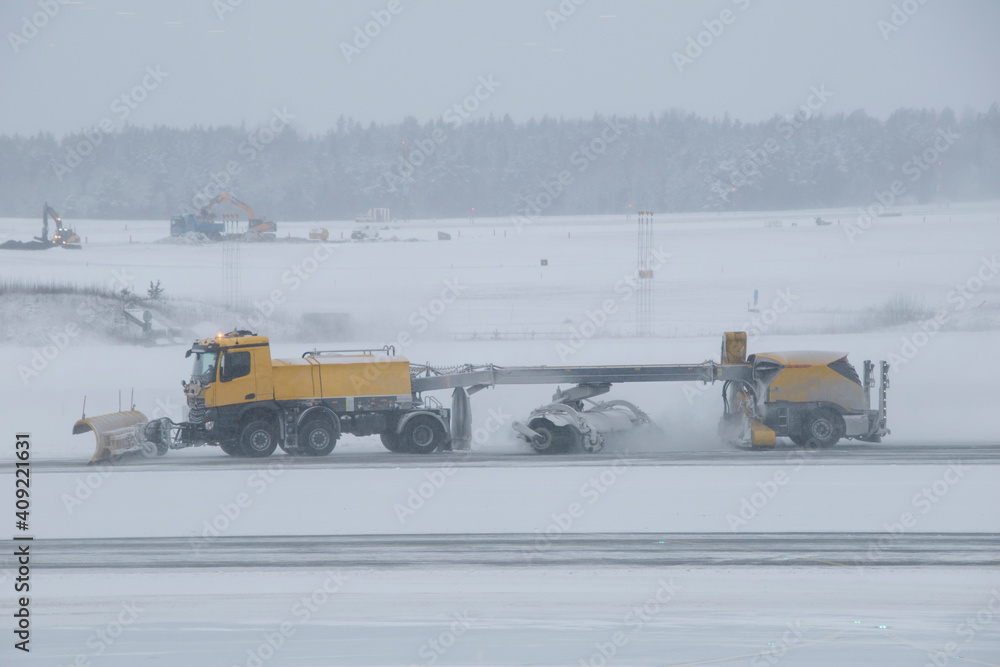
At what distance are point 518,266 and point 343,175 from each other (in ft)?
167

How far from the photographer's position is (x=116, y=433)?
18516 mm


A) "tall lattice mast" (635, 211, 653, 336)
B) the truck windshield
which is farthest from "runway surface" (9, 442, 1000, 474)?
"tall lattice mast" (635, 211, 653, 336)

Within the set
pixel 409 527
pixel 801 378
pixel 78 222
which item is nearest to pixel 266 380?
pixel 409 527

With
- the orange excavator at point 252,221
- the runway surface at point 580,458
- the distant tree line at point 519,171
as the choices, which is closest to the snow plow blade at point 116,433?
the runway surface at point 580,458

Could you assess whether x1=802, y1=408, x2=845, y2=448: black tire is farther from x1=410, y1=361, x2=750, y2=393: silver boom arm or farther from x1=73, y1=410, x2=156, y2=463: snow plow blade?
x1=73, y1=410, x2=156, y2=463: snow plow blade

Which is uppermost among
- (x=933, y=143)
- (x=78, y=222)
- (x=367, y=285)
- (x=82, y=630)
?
(x=933, y=143)

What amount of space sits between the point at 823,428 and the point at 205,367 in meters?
12.8

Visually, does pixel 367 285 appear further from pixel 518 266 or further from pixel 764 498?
pixel 764 498

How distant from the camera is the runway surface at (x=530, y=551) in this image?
1145 centimetres

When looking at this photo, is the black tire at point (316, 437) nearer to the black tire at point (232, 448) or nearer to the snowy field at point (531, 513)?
the snowy field at point (531, 513)

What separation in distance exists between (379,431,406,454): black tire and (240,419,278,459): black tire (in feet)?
7.72

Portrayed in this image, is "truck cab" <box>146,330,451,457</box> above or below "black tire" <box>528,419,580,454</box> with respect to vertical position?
above

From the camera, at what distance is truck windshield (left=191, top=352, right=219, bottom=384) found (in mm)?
18469

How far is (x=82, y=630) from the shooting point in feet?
30.9
